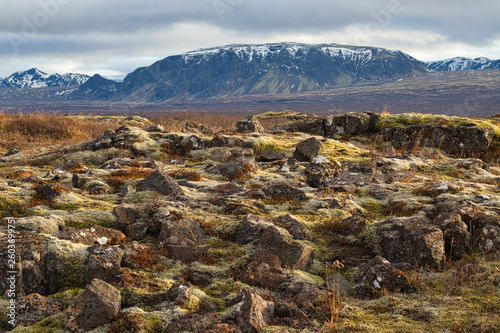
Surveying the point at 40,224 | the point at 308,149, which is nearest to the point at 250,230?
the point at 40,224

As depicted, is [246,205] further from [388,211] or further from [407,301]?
[407,301]

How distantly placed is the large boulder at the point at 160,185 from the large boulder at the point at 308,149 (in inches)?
348

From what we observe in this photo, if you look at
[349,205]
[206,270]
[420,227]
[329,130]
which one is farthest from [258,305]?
[329,130]

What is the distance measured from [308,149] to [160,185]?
31.2ft

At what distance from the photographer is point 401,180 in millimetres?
13984

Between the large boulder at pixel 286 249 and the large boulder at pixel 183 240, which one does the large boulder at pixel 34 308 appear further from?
the large boulder at pixel 286 249

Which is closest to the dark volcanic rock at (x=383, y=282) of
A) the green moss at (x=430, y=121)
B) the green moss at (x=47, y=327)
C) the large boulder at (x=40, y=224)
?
the green moss at (x=47, y=327)

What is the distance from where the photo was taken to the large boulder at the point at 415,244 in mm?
6863

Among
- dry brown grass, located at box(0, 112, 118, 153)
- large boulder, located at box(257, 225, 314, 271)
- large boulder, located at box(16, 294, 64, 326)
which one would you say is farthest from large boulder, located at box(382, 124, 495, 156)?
dry brown grass, located at box(0, 112, 118, 153)

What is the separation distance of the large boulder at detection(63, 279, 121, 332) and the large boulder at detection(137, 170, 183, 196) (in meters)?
6.21

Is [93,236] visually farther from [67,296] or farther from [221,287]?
[221,287]

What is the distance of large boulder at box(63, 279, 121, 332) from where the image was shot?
4.87m

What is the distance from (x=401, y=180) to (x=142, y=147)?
14.8 meters

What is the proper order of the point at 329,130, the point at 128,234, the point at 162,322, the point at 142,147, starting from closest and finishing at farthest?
the point at 162,322, the point at 128,234, the point at 142,147, the point at 329,130
